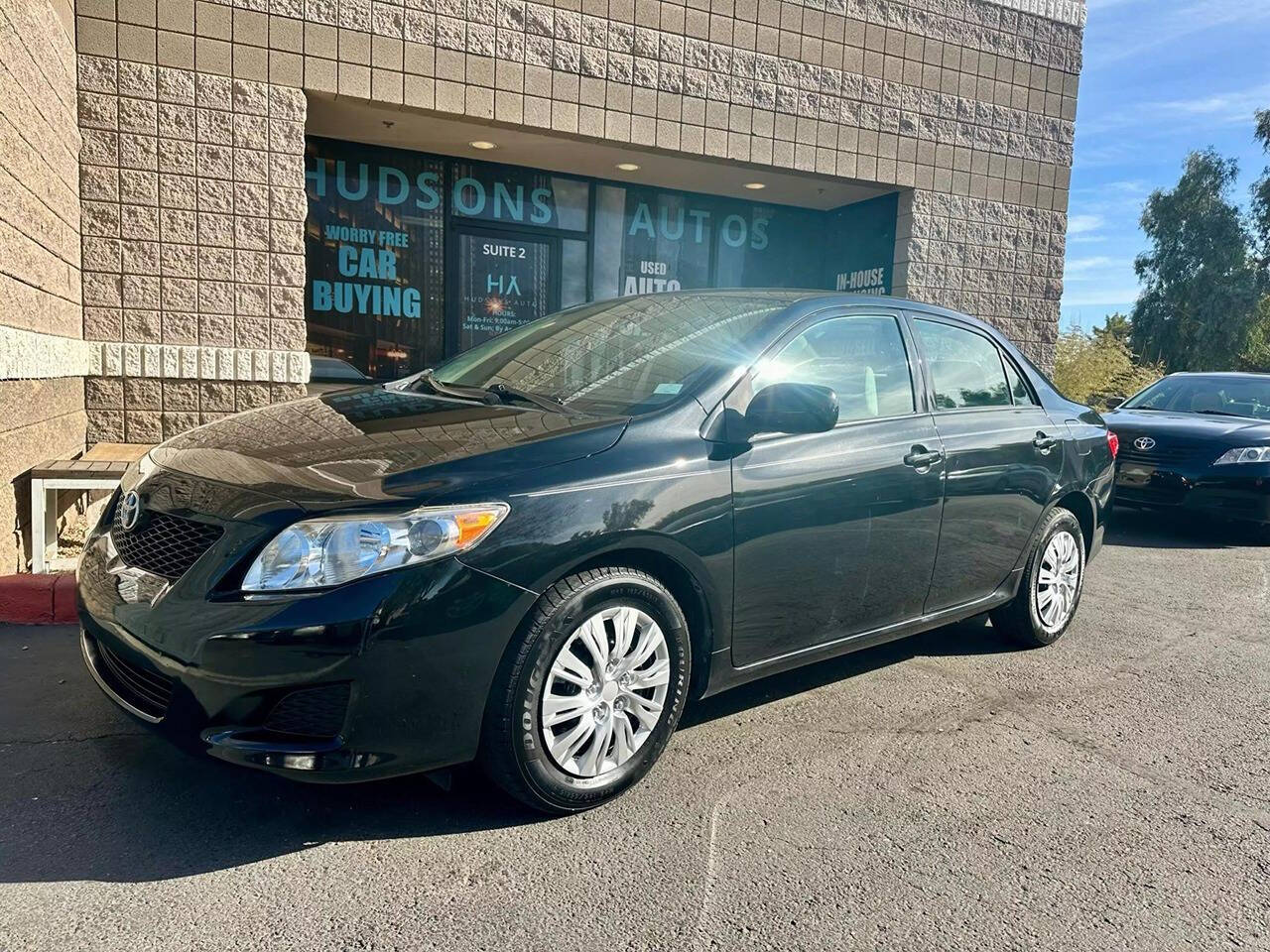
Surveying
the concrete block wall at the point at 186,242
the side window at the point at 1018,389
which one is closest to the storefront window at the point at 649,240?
the concrete block wall at the point at 186,242

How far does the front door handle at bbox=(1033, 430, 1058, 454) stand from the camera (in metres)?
4.69

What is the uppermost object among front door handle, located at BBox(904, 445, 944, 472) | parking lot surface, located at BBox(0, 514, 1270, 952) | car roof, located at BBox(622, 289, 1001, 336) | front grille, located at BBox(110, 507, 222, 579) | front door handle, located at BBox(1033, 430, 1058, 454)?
car roof, located at BBox(622, 289, 1001, 336)

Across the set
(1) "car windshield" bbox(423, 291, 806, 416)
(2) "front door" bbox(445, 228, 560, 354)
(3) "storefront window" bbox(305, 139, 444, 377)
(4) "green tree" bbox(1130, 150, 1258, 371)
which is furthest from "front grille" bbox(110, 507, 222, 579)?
(4) "green tree" bbox(1130, 150, 1258, 371)

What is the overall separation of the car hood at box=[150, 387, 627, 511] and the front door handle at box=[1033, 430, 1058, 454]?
2495 millimetres

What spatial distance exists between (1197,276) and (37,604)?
131 ft

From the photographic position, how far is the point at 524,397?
3.66 meters

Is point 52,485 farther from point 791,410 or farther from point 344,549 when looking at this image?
point 791,410

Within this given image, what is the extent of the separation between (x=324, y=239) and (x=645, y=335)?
22.8 ft

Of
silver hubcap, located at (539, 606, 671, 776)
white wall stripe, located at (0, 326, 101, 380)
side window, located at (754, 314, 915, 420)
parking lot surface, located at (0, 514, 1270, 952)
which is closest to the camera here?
parking lot surface, located at (0, 514, 1270, 952)

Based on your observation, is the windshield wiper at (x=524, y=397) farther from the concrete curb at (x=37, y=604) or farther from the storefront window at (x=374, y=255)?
the storefront window at (x=374, y=255)

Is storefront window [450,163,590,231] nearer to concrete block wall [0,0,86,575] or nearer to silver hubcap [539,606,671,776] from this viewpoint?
concrete block wall [0,0,86,575]

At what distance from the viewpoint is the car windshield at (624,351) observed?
11.6 feet

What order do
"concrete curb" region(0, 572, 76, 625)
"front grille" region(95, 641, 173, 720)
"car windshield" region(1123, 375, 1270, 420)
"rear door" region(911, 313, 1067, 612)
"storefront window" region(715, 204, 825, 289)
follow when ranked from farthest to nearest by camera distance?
1. "storefront window" region(715, 204, 825, 289)
2. "car windshield" region(1123, 375, 1270, 420)
3. "concrete curb" region(0, 572, 76, 625)
4. "rear door" region(911, 313, 1067, 612)
5. "front grille" region(95, 641, 173, 720)

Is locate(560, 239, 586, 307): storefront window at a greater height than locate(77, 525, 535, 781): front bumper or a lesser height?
greater
